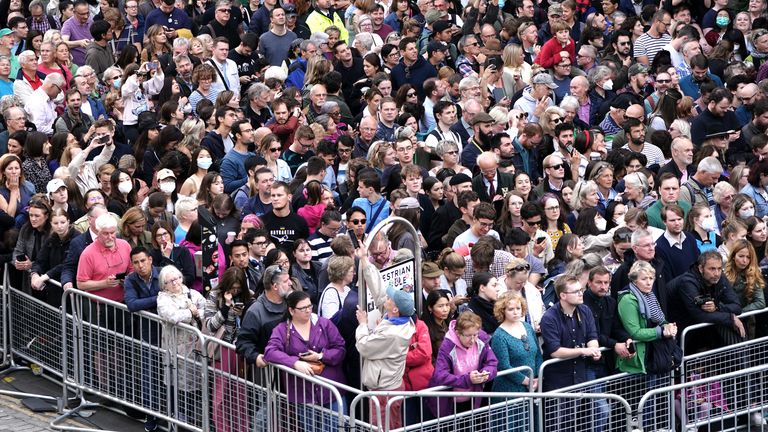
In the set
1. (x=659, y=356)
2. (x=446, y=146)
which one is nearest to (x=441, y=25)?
(x=446, y=146)

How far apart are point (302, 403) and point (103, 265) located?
9.06 feet

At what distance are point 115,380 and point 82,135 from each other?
440cm

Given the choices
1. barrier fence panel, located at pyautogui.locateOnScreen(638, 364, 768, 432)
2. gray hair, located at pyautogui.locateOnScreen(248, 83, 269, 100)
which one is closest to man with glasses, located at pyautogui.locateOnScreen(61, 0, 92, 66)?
gray hair, located at pyautogui.locateOnScreen(248, 83, 269, 100)

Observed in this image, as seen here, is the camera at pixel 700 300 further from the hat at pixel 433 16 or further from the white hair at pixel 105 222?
the hat at pixel 433 16

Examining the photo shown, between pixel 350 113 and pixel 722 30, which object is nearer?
pixel 350 113

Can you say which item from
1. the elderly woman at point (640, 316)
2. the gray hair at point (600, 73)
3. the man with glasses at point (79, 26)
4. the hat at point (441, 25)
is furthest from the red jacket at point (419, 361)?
the man with glasses at point (79, 26)

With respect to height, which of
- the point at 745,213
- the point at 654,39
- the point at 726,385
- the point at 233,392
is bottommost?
the point at 726,385

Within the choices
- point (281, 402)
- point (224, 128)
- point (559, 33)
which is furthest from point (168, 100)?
point (281, 402)

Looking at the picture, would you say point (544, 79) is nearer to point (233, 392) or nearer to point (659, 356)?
point (659, 356)

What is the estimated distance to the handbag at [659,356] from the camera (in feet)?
42.9

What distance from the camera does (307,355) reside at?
1217cm

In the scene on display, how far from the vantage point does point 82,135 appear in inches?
690

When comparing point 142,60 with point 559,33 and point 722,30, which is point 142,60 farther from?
point 722,30

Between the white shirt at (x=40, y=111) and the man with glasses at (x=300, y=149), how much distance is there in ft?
10.2
